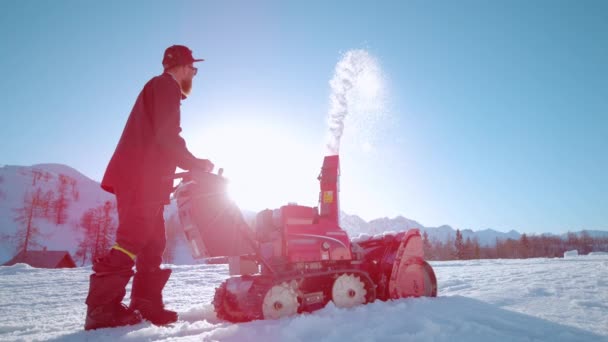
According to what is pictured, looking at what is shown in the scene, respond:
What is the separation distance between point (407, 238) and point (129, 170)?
344 cm

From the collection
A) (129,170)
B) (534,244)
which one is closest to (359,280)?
(129,170)

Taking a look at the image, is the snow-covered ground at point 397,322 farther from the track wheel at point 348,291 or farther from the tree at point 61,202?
the tree at point 61,202

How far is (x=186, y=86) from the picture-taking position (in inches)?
148

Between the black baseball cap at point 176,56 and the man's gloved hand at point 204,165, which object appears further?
the black baseball cap at point 176,56

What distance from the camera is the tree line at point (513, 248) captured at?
7844 centimetres

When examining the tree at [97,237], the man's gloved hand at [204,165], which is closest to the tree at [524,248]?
the tree at [97,237]

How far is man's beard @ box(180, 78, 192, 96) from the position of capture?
3743mm

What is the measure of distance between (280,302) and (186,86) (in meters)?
2.54

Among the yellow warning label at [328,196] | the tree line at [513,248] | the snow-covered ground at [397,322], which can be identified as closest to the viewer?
the snow-covered ground at [397,322]

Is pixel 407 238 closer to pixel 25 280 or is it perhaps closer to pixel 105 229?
pixel 25 280

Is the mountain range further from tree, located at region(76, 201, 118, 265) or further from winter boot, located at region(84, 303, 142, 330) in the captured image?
winter boot, located at region(84, 303, 142, 330)

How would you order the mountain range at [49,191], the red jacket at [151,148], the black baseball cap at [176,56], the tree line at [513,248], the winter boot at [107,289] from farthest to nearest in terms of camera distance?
the tree line at [513,248], the mountain range at [49,191], the black baseball cap at [176,56], the red jacket at [151,148], the winter boot at [107,289]

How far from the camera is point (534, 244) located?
107812 millimetres

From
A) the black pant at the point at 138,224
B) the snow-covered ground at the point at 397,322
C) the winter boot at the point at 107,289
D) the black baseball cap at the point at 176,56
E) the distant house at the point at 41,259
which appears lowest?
the distant house at the point at 41,259
